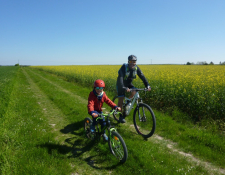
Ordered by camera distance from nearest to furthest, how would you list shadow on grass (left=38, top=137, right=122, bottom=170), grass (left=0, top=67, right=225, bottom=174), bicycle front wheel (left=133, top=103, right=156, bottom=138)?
1. grass (left=0, top=67, right=225, bottom=174)
2. shadow on grass (left=38, top=137, right=122, bottom=170)
3. bicycle front wheel (left=133, top=103, right=156, bottom=138)

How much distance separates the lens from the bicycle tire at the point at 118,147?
366 cm

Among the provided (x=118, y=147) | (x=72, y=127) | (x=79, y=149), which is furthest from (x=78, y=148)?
(x=72, y=127)

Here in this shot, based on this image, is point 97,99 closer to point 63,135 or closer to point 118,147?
point 118,147

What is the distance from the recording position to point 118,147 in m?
3.92

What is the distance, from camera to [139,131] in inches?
217

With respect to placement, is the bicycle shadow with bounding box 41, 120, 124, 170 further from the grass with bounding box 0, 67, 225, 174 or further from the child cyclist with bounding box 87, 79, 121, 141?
the child cyclist with bounding box 87, 79, 121, 141

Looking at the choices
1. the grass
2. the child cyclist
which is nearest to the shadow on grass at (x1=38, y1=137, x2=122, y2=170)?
the grass

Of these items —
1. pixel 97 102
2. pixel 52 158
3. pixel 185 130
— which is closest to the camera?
pixel 52 158

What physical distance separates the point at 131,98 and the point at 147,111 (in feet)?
2.67

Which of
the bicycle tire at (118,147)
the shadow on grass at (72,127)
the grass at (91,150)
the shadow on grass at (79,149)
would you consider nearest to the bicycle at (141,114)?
the grass at (91,150)

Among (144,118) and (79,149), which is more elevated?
(144,118)

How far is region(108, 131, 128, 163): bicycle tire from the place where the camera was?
12.0ft

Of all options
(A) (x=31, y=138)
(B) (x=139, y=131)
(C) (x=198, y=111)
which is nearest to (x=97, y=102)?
(B) (x=139, y=131)

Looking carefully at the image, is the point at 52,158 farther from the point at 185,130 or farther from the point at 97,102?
the point at 185,130
